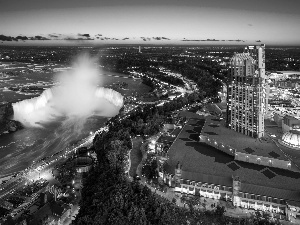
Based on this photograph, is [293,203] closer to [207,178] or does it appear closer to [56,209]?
[207,178]

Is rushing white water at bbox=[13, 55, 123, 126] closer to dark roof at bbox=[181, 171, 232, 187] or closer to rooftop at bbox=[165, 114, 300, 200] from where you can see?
rooftop at bbox=[165, 114, 300, 200]

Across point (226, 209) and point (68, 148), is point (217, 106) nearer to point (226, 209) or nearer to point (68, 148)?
point (68, 148)

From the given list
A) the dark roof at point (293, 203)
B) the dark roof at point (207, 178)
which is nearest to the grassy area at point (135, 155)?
the dark roof at point (207, 178)

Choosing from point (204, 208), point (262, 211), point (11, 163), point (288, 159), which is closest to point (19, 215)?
point (11, 163)

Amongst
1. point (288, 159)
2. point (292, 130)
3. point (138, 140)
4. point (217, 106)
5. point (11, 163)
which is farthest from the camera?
point (217, 106)

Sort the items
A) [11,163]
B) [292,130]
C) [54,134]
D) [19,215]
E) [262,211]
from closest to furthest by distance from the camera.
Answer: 1. [262,211]
2. [19,215]
3. [292,130]
4. [11,163]
5. [54,134]

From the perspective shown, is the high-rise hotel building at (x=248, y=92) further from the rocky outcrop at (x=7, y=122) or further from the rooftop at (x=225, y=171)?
the rocky outcrop at (x=7, y=122)

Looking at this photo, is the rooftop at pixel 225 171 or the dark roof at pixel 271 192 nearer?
the dark roof at pixel 271 192
